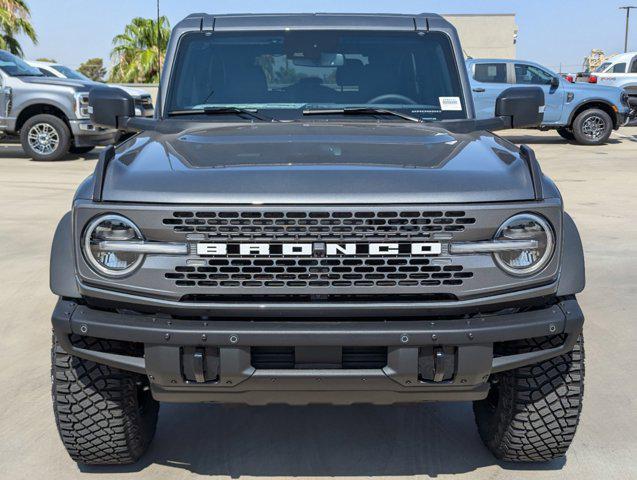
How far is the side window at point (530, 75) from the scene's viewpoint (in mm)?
19375

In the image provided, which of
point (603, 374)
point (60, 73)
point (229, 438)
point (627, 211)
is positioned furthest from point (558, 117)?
point (229, 438)

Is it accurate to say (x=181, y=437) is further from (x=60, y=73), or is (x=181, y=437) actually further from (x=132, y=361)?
(x=60, y=73)

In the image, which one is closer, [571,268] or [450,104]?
[571,268]

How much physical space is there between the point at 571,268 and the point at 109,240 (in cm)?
157

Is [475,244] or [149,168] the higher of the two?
[149,168]

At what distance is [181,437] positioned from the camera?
409 cm

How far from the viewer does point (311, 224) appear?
307 centimetres

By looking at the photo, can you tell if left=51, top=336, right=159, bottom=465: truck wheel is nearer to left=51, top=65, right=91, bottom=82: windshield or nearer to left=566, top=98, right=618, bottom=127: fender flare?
left=566, top=98, right=618, bottom=127: fender flare

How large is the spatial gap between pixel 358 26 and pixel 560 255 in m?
2.17

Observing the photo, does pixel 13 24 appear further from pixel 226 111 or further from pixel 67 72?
pixel 226 111

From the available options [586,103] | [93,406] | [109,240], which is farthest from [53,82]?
[109,240]

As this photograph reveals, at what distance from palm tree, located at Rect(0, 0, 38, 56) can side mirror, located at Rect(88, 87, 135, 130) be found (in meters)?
29.2

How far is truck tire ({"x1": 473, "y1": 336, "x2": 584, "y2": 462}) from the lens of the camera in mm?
3479

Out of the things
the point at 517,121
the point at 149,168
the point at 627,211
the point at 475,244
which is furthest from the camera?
the point at 627,211
